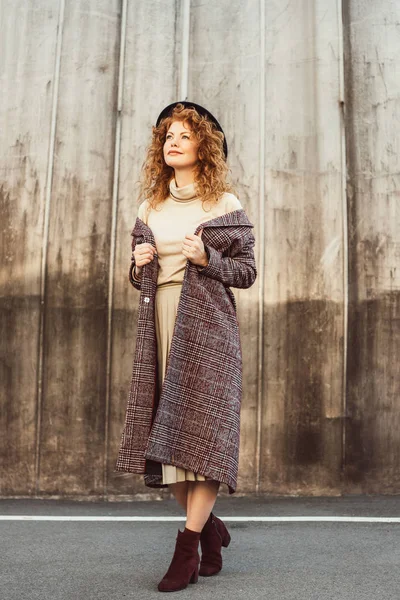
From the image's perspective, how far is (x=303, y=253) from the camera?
437 centimetres

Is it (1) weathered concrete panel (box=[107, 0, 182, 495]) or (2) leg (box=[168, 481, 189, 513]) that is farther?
(1) weathered concrete panel (box=[107, 0, 182, 495])

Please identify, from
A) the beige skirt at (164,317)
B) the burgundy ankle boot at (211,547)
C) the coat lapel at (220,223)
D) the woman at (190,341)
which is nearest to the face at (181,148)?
the woman at (190,341)

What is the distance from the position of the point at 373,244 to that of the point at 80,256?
1598 millimetres

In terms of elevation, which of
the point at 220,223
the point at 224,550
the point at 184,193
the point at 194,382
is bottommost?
the point at 224,550

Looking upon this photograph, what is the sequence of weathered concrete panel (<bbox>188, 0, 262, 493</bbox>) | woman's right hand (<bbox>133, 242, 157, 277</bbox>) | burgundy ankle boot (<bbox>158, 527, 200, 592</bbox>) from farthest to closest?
weathered concrete panel (<bbox>188, 0, 262, 493</bbox>) → woman's right hand (<bbox>133, 242, 157, 277</bbox>) → burgundy ankle boot (<bbox>158, 527, 200, 592</bbox>)

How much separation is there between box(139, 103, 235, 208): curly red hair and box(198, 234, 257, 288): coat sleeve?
8.3 inches

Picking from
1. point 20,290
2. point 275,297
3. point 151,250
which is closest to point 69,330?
point 20,290

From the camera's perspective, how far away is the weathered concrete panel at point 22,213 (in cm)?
430

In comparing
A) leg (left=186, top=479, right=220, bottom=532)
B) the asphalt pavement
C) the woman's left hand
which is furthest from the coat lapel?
the asphalt pavement

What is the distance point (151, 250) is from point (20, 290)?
5.94 feet

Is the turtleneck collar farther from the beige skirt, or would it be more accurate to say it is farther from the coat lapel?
the beige skirt

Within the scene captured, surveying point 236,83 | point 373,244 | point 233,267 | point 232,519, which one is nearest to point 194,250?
point 233,267

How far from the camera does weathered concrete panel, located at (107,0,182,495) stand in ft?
14.1

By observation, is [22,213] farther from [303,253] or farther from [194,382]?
[194,382]
